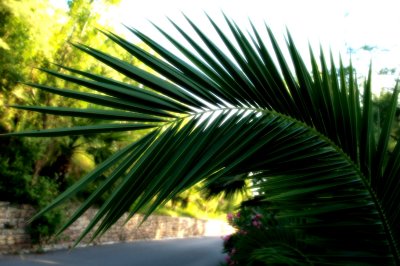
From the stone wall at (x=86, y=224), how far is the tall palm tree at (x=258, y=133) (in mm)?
332

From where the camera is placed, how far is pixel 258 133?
60.8 inches

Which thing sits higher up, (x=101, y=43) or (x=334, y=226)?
(x=101, y=43)

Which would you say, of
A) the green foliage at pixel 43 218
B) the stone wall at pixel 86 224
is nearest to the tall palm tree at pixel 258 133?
the stone wall at pixel 86 224

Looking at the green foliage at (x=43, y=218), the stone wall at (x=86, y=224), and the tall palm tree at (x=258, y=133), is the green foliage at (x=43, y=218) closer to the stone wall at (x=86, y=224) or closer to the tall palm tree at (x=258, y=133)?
the stone wall at (x=86, y=224)

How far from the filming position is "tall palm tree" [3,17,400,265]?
55.6 inches

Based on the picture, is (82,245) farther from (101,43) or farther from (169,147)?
(169,147)

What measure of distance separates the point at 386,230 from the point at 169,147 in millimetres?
973

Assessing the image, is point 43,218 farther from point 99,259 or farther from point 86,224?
point 86,224

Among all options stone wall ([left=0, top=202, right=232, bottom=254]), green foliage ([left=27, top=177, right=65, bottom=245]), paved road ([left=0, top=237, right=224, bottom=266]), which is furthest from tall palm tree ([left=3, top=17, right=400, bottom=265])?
green foliage ([left=27, top=177, right=65, bottom=245])

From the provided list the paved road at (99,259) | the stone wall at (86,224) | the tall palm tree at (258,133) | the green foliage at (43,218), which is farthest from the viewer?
the green foliage at (43,218)

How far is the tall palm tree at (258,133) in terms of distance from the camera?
1412 millimetres

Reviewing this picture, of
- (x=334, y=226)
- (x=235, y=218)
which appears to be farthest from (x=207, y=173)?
(x=235, y=218)

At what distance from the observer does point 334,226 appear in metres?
1.68

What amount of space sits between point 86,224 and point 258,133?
13736mm
